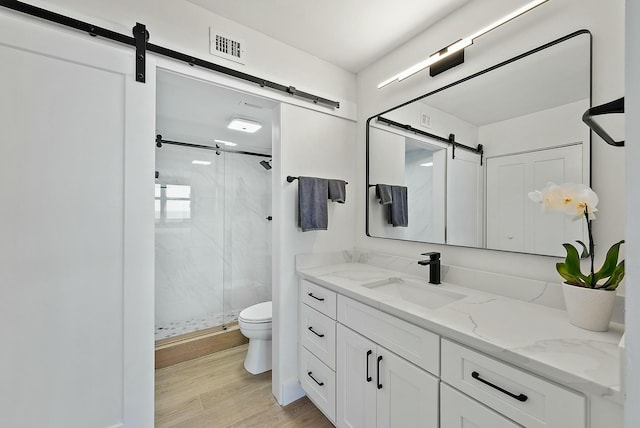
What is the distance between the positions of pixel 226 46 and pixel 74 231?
1297 mm

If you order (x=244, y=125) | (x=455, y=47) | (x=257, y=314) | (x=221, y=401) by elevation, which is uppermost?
(x=455, y=47)

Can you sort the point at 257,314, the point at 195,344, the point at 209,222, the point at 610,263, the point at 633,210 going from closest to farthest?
1. the point at 633,210
2. the point at 610,263
3. the point at 257,314
4. the point at 195,344
5. the point at 209,222

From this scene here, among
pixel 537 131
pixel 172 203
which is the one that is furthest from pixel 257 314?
pixel 537 131

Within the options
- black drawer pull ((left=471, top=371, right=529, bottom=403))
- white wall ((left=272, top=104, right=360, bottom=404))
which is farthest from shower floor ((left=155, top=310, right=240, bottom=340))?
black drawer pull ((left=471, top=371, right=529, bottom=403))

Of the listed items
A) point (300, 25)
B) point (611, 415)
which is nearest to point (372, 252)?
point (611, 415)

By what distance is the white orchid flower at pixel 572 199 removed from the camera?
0.95 meters

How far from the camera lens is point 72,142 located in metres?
1.20

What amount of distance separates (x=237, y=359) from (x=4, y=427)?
148 centimetres

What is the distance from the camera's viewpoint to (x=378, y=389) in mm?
1249

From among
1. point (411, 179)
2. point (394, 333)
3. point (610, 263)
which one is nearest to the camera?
point (610, 263)

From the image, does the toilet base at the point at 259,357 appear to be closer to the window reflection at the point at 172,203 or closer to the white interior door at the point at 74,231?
the white interior door at the point at 74,231

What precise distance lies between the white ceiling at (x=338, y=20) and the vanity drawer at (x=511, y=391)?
1.77 m

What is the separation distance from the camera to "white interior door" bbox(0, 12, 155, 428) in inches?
43.5

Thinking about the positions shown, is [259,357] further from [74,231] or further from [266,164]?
[266,164]
